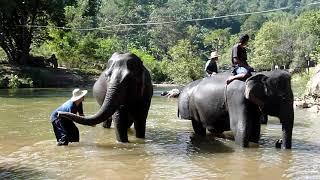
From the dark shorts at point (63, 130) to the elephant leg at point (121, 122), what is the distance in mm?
970

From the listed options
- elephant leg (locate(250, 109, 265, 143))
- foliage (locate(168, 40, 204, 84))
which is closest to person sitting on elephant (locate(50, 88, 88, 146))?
elephant leg (locate(250, 109, 265, 143))

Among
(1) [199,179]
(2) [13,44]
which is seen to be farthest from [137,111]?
(2) [13,44]

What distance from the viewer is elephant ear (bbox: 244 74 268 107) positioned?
1028 cm

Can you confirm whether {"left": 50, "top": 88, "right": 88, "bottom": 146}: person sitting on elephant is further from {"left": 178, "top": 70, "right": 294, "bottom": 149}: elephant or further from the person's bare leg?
the person's bare leg

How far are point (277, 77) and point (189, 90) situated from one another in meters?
3.11

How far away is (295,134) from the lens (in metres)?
13.0

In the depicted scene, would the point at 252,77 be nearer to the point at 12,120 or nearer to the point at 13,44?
the point at 12,120

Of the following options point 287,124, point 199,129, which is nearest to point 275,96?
point 287,124

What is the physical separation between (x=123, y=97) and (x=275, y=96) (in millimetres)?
3137

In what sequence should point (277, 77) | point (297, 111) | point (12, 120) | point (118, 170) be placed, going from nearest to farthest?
point (118, 170) < point (277, 77) < point (12, 120) < point (297, 111)

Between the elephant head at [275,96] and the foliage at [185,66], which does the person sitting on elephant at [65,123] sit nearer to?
the elephant head at [275,96]

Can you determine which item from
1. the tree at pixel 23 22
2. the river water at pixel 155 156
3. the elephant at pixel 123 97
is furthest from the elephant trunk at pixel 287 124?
the tree at pixel 23 22

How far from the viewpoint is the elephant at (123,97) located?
1069 centimetres

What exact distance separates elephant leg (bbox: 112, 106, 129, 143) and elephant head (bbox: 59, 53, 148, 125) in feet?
0.61
